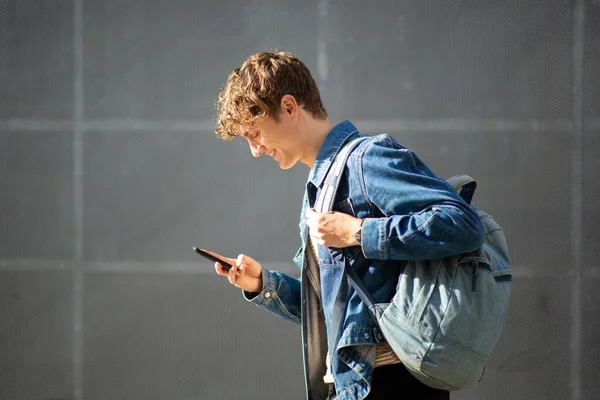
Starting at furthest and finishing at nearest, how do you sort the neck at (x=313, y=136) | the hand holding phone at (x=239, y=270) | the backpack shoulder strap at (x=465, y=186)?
the hand holding phone at (x=239, y=270) < the neck at (x=313, y=136) < the backpack shoulder strap at (x=465, y=186)

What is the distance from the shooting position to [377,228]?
1759 mm

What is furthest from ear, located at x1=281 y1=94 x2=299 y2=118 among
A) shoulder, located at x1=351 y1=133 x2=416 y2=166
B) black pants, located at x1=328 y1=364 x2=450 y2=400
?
black pants, located at x1=328 y1=364 x2=450 y2=400

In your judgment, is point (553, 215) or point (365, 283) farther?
point (553, 215)

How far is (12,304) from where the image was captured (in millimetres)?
4469

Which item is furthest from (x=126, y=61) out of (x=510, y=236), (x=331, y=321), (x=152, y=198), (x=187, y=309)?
(x=331, y=321)

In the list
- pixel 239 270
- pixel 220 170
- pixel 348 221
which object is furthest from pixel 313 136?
pixel 220 170

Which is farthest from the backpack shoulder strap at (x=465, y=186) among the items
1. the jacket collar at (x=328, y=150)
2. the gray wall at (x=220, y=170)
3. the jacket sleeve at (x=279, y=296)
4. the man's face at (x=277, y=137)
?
the gray wall at (x=220, y=170)

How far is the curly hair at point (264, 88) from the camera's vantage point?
199 cm

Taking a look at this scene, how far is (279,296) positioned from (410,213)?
59 cm

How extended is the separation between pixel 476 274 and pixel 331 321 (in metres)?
0.35

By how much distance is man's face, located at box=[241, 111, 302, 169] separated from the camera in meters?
2.04

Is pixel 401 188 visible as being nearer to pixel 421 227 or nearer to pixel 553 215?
pixel 421 227

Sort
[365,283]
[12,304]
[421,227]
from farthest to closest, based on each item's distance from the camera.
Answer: [12,304] → [365,283] → [421,227]

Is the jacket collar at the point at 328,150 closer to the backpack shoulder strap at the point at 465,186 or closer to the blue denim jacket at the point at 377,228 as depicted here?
the blue denim jacket at the point at 377,228
